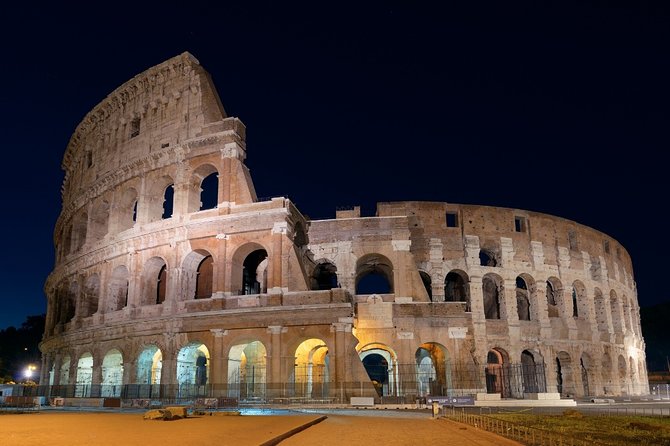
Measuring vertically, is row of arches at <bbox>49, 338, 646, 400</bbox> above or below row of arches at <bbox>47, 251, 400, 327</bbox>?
below

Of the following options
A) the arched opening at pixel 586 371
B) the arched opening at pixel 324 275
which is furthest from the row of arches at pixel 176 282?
the arched opening at pixel 586 371

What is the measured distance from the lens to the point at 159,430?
12.1m

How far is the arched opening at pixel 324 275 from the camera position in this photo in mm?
33156

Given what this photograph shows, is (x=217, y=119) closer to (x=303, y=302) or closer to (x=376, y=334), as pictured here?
(x=303, y=302)

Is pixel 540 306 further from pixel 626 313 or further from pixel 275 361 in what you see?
pixel 275 361

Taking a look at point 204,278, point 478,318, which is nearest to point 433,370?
point 478,318

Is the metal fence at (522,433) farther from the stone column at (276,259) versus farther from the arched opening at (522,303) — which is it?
the arched opening at (522,303)

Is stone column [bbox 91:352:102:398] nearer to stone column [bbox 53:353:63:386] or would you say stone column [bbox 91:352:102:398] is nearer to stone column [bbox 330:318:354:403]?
stone column [bbox 53:353:63:386]

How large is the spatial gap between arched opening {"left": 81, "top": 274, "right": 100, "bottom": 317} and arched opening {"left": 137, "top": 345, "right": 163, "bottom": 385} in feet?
19.6

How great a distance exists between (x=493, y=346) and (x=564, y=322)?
18.2 feet

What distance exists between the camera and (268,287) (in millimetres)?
26609

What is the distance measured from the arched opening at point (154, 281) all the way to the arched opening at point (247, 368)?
5.14m

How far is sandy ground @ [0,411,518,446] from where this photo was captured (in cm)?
1008

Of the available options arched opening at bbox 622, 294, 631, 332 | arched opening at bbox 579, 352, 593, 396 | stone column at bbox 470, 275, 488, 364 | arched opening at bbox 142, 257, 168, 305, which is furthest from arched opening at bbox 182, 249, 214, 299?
arched opening at bbox 622, 294, 631, 332
